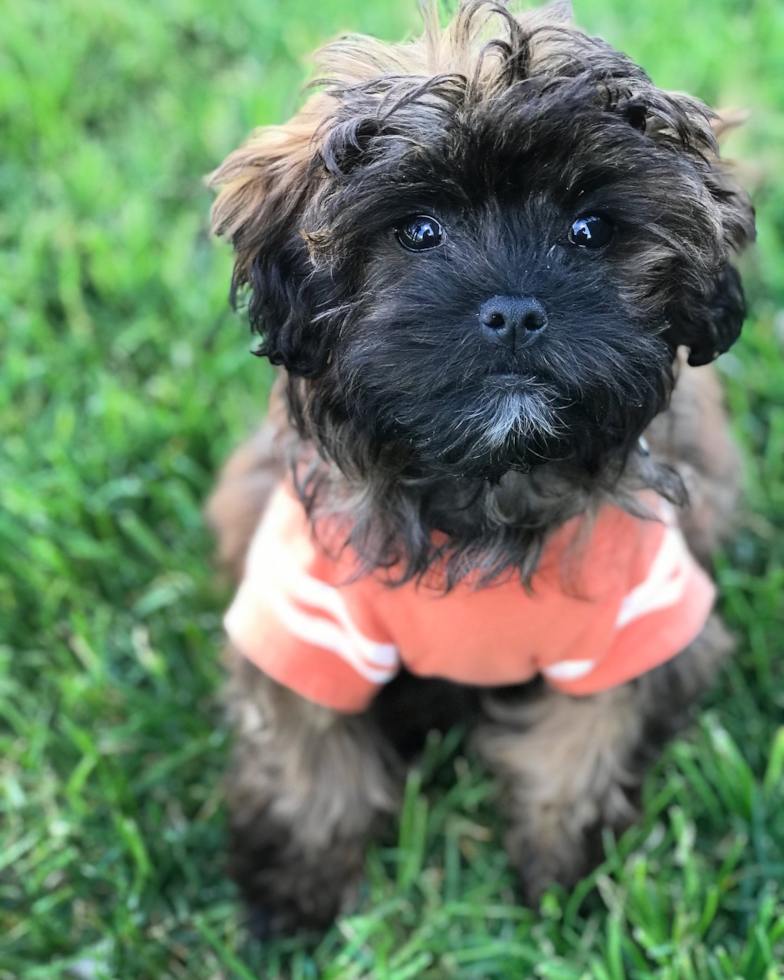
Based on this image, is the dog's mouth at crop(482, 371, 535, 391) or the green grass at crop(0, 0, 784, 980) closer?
the dog's mouth at crop(482, 371, 535, 391)

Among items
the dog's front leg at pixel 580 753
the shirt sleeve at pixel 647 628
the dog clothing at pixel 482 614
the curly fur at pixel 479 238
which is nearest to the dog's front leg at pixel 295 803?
the dog clothing at pixel 482 614

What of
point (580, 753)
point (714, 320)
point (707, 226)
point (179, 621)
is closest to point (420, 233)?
point (707, 226)

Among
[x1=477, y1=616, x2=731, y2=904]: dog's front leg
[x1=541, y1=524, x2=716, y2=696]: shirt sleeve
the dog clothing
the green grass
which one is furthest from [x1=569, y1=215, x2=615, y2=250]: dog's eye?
the green grass

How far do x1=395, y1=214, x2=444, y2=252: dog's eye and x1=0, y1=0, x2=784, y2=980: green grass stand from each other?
1403 mm

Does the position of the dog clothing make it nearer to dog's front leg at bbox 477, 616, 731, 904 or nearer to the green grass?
A: dog's front leg at bbox 477, 616, 731, 904

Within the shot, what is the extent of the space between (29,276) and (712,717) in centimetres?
251

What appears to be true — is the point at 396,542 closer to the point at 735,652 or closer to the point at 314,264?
the point at 314,264

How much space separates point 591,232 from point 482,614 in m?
0.78

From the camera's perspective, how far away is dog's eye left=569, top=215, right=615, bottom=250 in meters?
1.75

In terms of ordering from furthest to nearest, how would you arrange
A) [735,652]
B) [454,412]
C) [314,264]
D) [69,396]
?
[69,396]
[735,652]
[314,264]
[454,412]

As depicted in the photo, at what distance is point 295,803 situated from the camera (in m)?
2.57

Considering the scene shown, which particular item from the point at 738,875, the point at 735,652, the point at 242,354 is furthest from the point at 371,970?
the point at 242,354

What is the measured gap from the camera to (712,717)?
9.34 ft

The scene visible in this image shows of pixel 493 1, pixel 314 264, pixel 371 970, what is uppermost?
pixel 493 1
